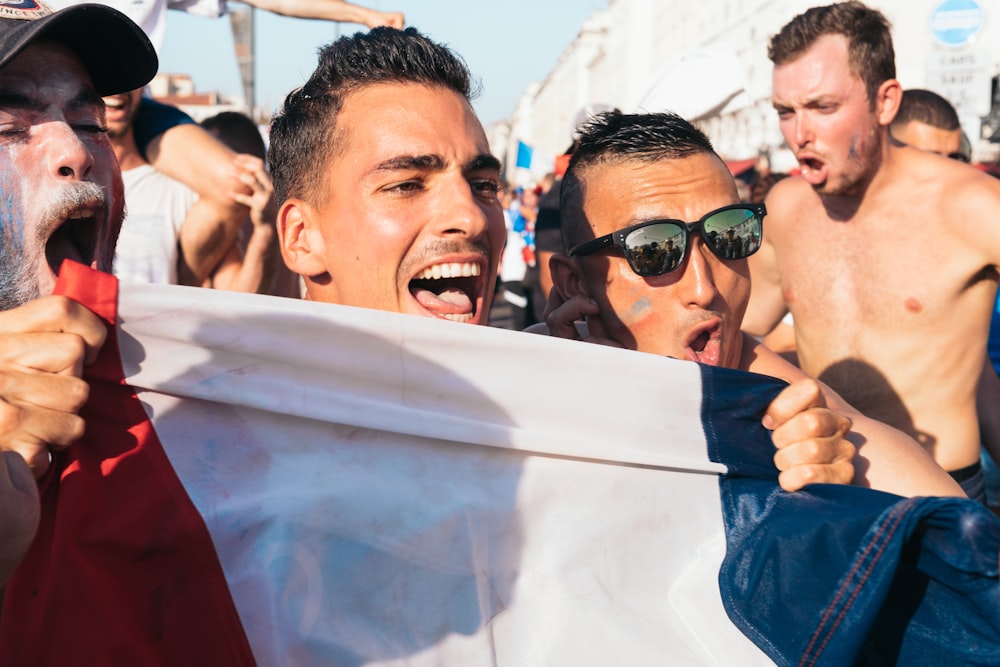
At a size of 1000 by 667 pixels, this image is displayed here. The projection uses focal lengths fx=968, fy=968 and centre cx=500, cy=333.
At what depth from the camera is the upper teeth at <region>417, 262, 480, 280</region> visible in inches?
95.1

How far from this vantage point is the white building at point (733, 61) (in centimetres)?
689

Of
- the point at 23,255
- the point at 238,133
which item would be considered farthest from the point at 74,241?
the point at 238,133

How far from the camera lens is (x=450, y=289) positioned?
2.57 metres

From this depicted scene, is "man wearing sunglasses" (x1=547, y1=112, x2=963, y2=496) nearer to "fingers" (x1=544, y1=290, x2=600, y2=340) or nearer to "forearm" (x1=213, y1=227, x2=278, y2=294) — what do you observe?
"fingers" (x1=544, y1=290, x2=600, y2=340)

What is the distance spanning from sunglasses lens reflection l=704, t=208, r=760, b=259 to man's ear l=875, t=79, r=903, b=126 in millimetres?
2007

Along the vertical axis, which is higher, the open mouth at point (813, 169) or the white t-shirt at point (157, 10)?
the white t-shirt at point (157, 10)

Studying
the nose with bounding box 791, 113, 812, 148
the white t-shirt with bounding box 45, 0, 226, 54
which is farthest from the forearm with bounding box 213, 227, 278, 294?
the nose with bounding box 791, 113, 812, 148

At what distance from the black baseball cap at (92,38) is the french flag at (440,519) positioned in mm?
612

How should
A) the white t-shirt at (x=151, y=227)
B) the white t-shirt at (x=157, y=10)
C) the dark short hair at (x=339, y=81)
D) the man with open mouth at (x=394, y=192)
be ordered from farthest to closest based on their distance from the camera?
the white t-shirt at (x=151, y=227) < the white t-shirt at (x=157, y=10) < the dark short hair at (x=339, y=81) < the man with open mouth at (x=394, y=192)

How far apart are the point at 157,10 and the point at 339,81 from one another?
213 centimetres

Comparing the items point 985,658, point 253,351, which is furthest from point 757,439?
point 253,351

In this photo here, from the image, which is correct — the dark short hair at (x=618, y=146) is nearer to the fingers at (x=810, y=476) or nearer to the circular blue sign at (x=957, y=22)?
the fingers at (x=810, y=476)

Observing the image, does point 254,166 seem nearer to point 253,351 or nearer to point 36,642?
point 253,351

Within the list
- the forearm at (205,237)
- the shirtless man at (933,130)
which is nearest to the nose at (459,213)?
the forearm at (205,237)
